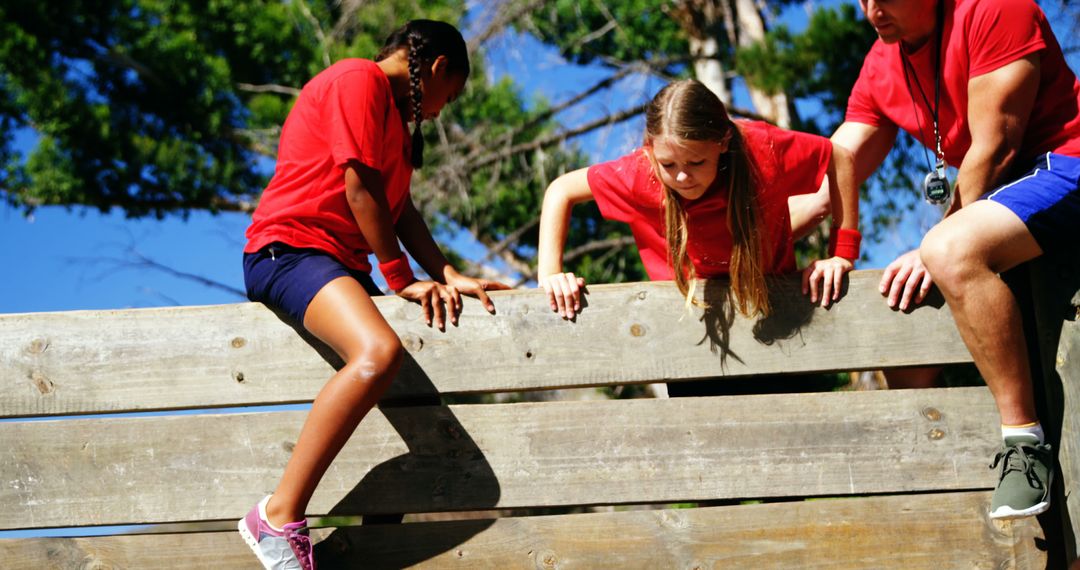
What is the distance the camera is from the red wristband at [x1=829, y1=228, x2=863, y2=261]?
297 centimetres

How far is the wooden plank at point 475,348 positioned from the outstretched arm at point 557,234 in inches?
1.9

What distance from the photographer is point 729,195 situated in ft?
9.64

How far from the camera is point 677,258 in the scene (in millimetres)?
2906

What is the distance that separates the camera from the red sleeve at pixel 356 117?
2.91m

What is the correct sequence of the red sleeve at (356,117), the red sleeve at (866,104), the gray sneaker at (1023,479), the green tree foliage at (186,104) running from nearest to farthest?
the gray sneaker at (1023,479), the red sleeve at (356,117), the red sleeve at (866,104), the green tree foliage at (186,104)

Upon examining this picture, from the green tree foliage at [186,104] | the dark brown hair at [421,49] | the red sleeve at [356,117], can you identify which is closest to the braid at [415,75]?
the dark brown hair at [421,49]

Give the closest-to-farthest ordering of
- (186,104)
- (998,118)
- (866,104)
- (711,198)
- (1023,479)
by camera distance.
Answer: (1023,479)
(998,118)
(711,198)
(866,104)
(186,104)

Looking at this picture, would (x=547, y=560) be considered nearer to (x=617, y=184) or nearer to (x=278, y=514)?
(x=278, y=514)

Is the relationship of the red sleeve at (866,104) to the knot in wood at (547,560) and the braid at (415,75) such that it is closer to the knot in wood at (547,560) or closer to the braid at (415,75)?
the braid at (415,75)

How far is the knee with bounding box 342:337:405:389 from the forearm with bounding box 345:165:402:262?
1.20 feet

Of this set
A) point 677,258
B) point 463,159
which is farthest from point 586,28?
point 677,258

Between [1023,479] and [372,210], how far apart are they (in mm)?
1931

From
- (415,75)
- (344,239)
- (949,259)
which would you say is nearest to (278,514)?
(344,239)

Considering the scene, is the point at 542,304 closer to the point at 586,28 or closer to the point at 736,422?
the point at 736,422
